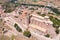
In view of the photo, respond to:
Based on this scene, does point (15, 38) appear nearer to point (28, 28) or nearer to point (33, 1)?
point (28, 28)

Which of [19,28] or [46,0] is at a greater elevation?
[19,28]

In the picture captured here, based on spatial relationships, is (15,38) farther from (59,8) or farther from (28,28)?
(59,8)

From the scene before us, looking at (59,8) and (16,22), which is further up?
(16,22)

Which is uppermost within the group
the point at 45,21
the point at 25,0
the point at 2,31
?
the point at 45,21

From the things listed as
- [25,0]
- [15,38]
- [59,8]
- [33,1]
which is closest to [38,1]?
[33,1]

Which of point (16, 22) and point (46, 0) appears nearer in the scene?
point (16, 22)

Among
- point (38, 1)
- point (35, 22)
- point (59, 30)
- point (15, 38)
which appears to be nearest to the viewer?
point (15, 38)

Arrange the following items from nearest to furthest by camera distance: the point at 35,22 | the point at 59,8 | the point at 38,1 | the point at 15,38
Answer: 1. the point at 15,38
2. the point at 35,22
3. the point at 59,8
4. the point at 38,1

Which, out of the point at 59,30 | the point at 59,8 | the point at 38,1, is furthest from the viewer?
the point at 38,1

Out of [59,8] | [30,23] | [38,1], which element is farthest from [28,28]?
[38,1]
